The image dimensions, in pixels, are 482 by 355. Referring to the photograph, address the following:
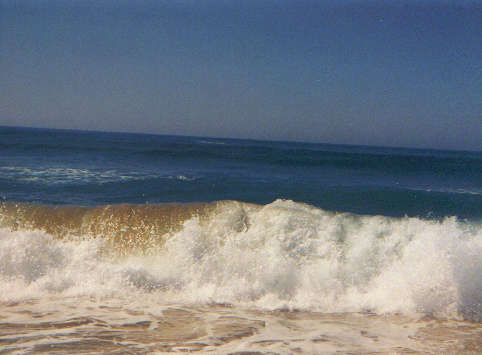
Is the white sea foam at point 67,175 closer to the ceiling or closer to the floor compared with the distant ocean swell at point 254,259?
closer to the ceiling

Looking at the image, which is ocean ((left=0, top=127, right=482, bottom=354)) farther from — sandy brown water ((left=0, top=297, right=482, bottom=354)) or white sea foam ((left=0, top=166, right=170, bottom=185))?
white sea foam ((left=0, top=166, right=170, bottom=185))

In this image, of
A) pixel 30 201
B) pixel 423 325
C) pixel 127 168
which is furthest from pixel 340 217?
pixel 127 168

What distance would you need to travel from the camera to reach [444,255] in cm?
612

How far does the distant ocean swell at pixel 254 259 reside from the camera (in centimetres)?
583

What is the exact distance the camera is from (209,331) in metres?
4.60

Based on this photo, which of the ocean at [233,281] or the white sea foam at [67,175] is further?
the white sea foam at [67,175]

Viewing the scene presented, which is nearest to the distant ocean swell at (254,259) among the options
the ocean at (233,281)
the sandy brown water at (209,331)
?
the ocean at (233,281)

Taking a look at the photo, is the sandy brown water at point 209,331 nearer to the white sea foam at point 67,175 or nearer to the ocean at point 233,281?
the ocean at point 233,281

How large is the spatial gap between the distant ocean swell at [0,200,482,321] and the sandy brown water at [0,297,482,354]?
377 mm

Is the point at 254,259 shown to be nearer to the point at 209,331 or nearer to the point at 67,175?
the point at 209,331

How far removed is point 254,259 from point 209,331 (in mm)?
2105

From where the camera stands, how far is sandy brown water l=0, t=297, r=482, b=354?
4160 millimetres

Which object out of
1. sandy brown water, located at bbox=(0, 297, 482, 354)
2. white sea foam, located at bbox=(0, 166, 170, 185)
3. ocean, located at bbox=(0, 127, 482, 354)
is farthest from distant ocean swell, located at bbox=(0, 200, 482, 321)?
white sea foam, located at bbox=(0, 166, 170, 185)

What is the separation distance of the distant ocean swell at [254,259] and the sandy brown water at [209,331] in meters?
0.38
